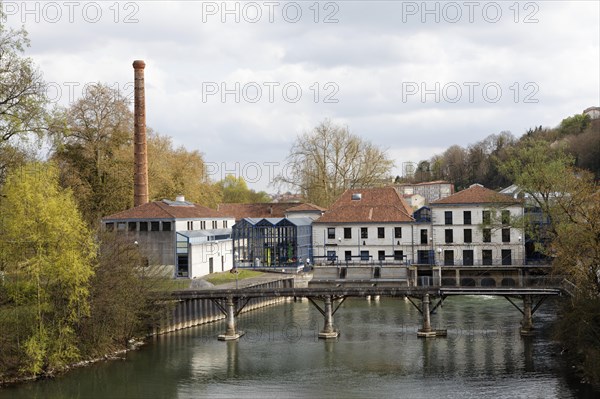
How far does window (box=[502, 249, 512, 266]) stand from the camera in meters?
56.2

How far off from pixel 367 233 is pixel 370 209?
2.35 m

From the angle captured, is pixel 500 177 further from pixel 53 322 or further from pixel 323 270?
pixel 53 322

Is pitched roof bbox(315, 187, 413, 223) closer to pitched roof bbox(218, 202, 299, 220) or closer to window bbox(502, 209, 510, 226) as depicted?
window bbox(502, 209, 510, 226)

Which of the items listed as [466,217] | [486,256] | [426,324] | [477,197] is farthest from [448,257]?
[426,324]

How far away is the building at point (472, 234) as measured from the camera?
56.2m

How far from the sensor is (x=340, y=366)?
32.8 meters

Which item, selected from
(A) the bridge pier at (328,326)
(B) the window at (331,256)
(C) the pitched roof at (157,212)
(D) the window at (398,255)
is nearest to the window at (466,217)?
(D) the window at (398,255)

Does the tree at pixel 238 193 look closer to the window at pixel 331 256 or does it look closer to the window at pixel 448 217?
the window at pixel 331 256

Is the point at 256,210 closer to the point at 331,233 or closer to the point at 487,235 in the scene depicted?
the point at 331,233

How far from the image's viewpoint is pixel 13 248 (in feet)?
104

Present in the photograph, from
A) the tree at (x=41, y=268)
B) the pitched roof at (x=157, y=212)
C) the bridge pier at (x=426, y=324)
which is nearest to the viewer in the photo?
the tree at (x=41, y=268)

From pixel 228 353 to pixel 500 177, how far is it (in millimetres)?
83867

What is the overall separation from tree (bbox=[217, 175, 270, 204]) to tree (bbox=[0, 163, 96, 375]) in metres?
73.4

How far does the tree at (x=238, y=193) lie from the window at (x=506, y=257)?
57.0 meters
